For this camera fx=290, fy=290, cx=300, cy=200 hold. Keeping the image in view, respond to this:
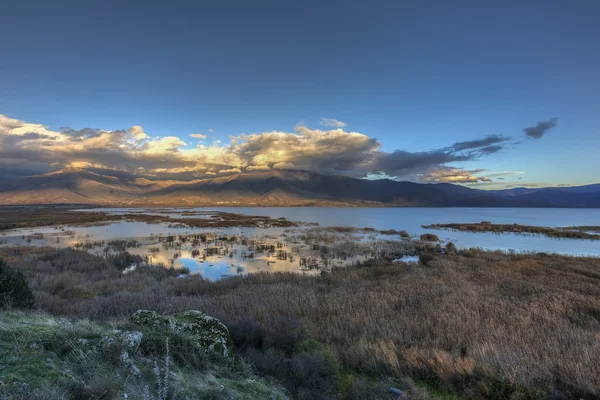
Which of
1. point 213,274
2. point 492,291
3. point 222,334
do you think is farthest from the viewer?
point 213,274

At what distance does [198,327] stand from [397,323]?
5.63 metres

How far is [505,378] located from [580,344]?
3.53 meters

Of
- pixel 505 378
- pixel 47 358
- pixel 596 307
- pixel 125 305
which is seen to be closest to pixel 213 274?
pixel 125 305

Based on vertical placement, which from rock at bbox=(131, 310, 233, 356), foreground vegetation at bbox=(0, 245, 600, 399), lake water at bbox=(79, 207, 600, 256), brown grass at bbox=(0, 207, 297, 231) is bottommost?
lake water at bbox=(79, 207, 600, 256)

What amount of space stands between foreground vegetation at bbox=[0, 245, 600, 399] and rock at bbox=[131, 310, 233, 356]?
0.64 metres

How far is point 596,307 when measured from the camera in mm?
10180

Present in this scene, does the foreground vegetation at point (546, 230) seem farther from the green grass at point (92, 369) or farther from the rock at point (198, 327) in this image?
the green grass at point (92, 369)

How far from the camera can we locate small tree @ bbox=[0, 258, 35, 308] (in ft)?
25.0

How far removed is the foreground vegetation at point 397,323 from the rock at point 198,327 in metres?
0.64

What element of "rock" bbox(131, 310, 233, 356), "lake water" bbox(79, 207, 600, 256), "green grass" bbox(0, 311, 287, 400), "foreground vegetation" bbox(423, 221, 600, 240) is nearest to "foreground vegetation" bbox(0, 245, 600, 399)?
"green grass" bbox(0, 311, 287, 400)

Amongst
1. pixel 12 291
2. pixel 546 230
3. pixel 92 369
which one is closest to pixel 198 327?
pixel 92 369

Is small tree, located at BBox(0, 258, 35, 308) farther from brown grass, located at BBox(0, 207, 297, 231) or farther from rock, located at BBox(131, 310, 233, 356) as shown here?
brown grass, located at BBox(0, 207, 297, 231)

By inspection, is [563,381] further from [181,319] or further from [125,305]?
[125,305]

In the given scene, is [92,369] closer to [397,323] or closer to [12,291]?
[12,291]
